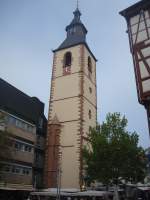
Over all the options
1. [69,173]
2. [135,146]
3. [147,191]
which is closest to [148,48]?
[135,146]

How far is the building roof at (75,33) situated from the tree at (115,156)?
16.3 meters

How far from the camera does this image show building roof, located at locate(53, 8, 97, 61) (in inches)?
1687

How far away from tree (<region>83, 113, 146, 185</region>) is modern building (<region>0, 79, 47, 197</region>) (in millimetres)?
7489

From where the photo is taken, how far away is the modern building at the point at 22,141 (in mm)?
30875

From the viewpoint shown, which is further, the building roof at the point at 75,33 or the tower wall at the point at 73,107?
the building roof at the point at 75,33

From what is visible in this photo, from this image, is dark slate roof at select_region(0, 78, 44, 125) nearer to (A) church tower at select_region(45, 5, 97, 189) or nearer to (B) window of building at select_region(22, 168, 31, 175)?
(A) church tower at select_region(45, 5, 97, 189)

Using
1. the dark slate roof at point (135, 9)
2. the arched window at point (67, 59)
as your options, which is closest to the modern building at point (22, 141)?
the arched window at point (67, 59)

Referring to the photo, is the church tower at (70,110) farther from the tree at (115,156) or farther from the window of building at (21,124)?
the tree at (115,156)

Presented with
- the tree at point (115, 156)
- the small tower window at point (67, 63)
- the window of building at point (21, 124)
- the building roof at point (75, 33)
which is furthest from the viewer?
the building roof at point (75, 33)

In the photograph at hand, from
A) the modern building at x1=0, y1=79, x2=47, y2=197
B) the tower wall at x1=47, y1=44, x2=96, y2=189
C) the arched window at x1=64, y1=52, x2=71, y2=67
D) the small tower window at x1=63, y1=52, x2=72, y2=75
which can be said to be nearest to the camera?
the modern building at x1=0, y1=79, x2=47, y2=197

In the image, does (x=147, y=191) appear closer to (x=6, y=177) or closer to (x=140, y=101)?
(x=6, y=177)

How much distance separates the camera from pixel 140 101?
19.6 meters

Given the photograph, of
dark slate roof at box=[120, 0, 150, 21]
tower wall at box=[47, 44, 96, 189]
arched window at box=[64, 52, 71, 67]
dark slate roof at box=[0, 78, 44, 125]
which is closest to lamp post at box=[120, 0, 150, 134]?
dark slate roof at box=[120, 0, 150, 21]

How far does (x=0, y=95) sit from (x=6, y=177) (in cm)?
899
